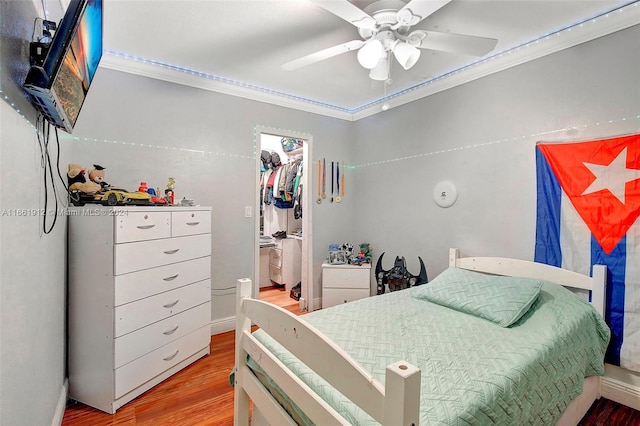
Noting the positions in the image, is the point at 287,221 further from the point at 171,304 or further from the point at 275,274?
the point at 171,304

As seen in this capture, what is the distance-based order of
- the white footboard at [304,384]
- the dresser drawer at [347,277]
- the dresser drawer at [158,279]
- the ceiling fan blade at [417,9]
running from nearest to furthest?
the white footboard at [304,384] < the ceiling fan blade at [417,9] < the dresser drawer at [158,279] < the dresser drawer at [347,277]

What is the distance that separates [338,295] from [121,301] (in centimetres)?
209

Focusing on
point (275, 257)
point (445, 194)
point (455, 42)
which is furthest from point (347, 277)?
point (455, 42)

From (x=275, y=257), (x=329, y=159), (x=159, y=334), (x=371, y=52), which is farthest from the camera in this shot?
(x=275, y=257)

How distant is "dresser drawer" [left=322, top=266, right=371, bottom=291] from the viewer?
3301 mm

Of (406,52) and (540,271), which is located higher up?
(406,52)

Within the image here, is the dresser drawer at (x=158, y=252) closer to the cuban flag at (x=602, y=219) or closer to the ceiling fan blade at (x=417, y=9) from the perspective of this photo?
the ceiling fan blade at (x=417, y=9)

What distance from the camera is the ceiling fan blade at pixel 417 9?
135 cm

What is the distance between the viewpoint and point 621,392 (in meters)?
1.86

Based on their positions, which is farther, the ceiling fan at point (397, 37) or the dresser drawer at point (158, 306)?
the dresser drawer at point (158, 306)

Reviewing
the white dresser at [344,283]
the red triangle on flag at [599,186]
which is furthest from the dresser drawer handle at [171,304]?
the red triangle on flag at [599,186]

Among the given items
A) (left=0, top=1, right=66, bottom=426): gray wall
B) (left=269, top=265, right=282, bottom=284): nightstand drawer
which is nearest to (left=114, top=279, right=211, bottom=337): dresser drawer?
(left=0, top=1, right=66, bottom=426): gray wall

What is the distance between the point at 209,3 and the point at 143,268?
5.51ft

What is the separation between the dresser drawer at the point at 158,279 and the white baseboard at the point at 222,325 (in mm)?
712
